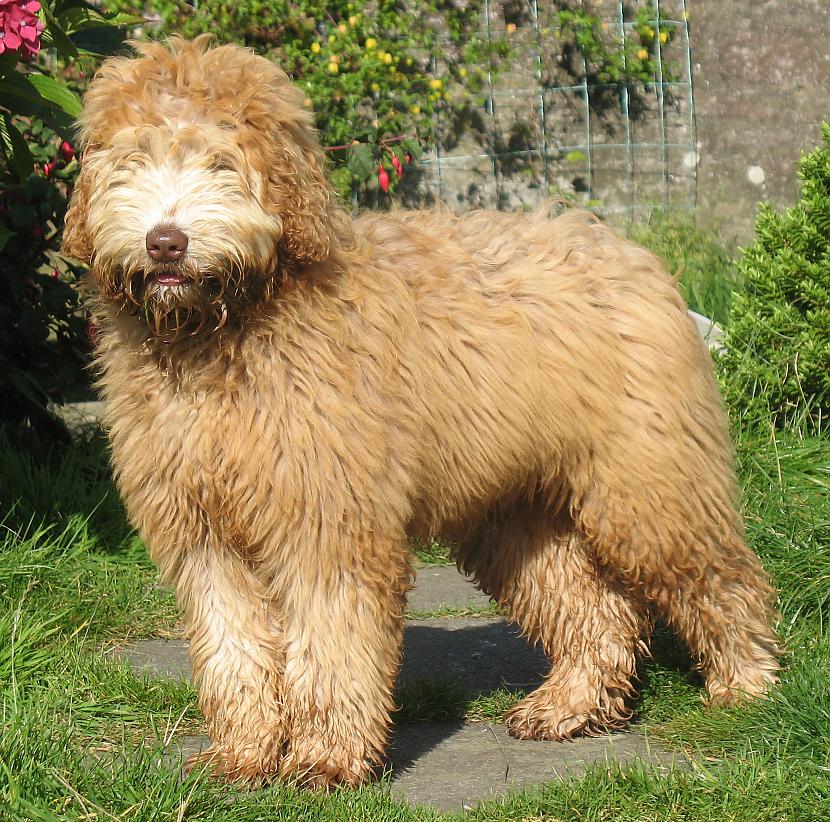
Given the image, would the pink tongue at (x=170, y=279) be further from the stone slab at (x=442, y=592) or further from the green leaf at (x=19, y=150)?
the stone slab at (x=442, y=592)

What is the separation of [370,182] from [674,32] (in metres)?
2.18

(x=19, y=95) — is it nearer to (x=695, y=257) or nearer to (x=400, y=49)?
(x=400, y=49)

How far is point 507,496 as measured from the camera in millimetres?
3998

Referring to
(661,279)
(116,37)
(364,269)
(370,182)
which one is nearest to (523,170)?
(370,182)

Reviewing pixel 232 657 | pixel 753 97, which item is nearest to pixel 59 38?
pixel 232 657

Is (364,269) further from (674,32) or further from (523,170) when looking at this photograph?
(674,32)

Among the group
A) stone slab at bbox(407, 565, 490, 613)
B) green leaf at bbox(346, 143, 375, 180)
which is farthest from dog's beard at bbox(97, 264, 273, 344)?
green leaf at bbox(346, 143, 375, 180)

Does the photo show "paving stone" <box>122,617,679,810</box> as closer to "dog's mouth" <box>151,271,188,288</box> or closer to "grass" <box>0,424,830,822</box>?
"grass" <box>0,424,830,822</box>

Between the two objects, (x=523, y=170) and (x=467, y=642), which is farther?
(x=523, y=170)

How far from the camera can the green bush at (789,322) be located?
5.63 metres

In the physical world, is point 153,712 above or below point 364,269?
below

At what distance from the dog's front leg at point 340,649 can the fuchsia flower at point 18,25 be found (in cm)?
190

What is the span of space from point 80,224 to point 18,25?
102 cm

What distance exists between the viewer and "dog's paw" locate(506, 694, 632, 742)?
4094mm
